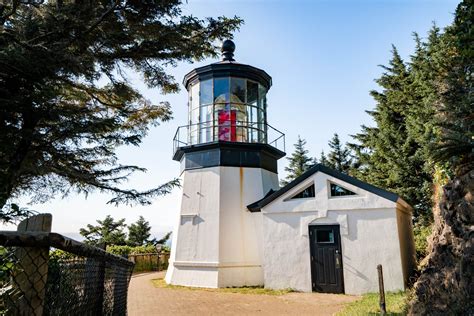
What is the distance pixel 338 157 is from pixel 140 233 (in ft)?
68.6

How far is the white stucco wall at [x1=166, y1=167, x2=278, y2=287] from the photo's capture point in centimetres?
1232

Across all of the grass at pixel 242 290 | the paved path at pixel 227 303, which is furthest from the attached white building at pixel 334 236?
the paved path at pixel 227 303

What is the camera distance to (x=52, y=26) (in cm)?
520

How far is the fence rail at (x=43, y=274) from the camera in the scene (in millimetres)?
1325

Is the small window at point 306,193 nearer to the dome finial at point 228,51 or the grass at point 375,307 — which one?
the grass at point 375,307

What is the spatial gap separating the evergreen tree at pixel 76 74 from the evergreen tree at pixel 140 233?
90.9ft

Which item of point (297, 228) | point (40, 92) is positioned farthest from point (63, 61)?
point (297, 228)

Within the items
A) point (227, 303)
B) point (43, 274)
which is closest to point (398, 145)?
point (227, 303)

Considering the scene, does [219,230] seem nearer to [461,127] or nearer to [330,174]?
[330,174]

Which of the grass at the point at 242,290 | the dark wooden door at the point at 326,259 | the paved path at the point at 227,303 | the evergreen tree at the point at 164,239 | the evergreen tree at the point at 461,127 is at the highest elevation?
the evergreen tree at the point at 461,127

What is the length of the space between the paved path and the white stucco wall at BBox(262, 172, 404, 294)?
81cm

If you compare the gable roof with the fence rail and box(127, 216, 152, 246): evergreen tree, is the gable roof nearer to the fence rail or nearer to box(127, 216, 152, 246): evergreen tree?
the fence rail

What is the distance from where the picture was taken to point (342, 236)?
10742 mm

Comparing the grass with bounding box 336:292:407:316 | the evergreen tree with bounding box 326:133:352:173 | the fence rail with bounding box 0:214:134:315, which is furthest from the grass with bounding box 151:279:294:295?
the evergreen tree with bounding box 326:133:352:173
